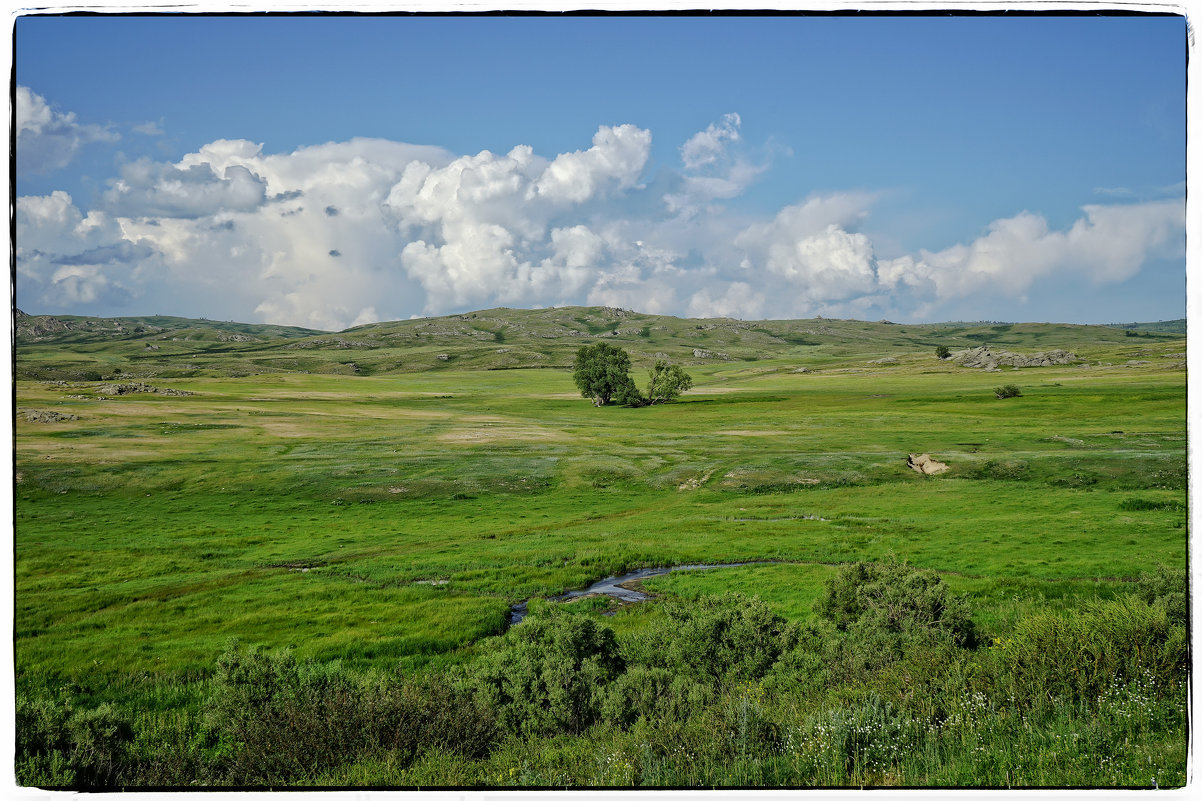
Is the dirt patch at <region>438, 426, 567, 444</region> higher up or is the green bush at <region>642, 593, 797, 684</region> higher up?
the dirt patch at <region>438, 426, 567, 444</region>

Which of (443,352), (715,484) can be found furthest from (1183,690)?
(443,352)

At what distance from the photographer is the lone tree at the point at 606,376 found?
88812mm

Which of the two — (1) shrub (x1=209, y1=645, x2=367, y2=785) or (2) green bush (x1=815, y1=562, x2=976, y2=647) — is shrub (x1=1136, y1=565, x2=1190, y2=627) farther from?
(1) shrub (x1=209, y1=645, x2=367, y2=785)

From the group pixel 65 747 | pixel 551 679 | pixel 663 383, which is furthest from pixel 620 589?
pixel 663 383

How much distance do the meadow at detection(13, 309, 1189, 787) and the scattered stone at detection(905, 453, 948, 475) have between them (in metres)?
0.86

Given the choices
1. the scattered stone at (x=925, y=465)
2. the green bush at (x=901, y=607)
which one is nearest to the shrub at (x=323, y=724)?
the green bush at (x=901, y=607)

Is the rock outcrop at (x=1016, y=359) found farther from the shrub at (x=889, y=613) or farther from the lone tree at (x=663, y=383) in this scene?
the shrub at (x=889, y=613)

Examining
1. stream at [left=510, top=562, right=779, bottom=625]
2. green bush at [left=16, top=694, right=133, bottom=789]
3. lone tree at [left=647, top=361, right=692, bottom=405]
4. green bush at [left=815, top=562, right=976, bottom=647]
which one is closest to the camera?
green bush at [left=16, top=694, right=133, bottom=789]

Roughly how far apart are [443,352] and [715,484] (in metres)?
167

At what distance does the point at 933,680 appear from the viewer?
752cm

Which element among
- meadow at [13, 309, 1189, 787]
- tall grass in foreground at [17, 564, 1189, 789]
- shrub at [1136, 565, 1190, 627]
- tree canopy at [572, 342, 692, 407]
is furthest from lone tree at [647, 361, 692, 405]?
tall grass in foreground at [17, 564, 1189, 789]

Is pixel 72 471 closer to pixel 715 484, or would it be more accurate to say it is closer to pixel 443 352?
pixel 715 484

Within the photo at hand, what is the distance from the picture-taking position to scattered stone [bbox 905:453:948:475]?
132 ft

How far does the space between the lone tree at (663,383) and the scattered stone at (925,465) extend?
46.7 m
